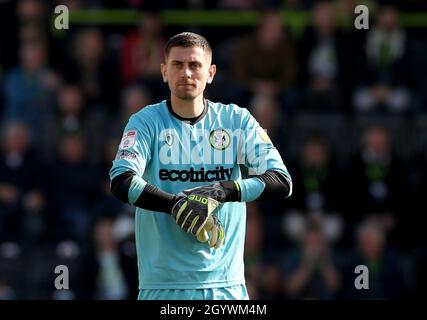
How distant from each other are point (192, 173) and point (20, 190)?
23.8 feet

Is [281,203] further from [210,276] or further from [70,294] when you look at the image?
[210,276]

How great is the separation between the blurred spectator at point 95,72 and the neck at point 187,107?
7.76m

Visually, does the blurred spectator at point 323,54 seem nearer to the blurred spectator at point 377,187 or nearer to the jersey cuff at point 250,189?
the blurred spectator at point 377,187

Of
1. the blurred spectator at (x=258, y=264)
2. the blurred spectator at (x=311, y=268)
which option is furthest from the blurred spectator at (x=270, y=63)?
the blurred spectator at (x=311, y=268)

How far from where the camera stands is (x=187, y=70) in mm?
7270

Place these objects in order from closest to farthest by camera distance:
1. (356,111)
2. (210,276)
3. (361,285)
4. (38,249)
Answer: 1. (210,276)
2. (361,285)
3. (38,249)
4. (356,111)

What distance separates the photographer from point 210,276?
7.29 m

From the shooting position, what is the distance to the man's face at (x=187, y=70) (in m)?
7.28

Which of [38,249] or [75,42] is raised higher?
[75,42]

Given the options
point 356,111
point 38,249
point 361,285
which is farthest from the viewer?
point 356,111

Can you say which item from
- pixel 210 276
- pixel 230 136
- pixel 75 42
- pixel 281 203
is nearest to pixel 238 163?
pixel 230 136

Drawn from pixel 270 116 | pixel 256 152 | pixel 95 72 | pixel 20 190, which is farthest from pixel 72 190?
pixel 256 152

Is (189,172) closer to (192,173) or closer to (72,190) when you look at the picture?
(192,173)
